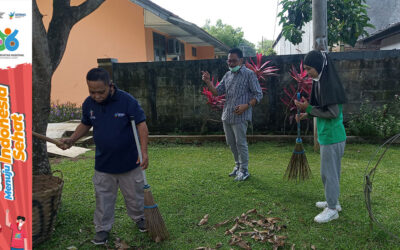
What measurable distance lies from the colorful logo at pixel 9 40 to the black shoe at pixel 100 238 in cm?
191

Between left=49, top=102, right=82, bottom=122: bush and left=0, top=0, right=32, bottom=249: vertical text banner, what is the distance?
8032 mm

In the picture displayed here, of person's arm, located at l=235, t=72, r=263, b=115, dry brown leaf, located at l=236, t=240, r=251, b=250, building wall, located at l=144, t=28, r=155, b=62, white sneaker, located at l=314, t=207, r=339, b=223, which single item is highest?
building wall, located at l=144, t=28, r=155, b=62

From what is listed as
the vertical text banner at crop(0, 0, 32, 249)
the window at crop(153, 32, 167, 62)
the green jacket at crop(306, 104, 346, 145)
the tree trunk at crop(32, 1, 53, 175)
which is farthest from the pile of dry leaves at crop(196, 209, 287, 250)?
the window at crop(153, 32, 167, 62)

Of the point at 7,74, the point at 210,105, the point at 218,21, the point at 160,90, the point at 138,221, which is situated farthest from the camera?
the point at 218,21

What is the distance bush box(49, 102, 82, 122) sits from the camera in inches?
376

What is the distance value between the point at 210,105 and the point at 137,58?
18.7ft

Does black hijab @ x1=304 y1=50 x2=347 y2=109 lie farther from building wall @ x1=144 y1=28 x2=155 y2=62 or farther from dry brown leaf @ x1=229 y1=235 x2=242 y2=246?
building wall @ x1=144 y1=28 x2=155 y2=62

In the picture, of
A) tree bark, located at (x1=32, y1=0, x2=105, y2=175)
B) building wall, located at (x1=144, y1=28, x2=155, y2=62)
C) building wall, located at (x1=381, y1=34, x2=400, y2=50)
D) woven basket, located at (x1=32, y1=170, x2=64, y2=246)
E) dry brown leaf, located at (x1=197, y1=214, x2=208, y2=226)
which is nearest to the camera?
woven basket, located at (x1=32, y1=170, x2=64, y2=246)

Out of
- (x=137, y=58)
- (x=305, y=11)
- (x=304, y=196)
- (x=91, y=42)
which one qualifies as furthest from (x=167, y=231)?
(x=137, y=58)

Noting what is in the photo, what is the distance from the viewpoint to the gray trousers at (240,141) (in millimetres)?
4621

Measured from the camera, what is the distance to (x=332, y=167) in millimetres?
3277

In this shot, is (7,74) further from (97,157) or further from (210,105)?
(210,105)

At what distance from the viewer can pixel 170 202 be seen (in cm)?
404

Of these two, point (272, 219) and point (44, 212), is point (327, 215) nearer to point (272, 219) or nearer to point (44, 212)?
point (272, 219)
